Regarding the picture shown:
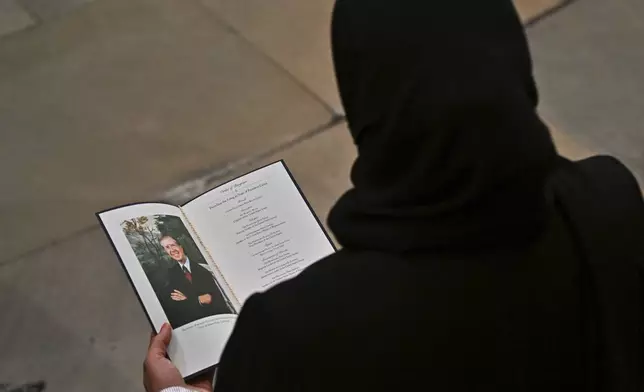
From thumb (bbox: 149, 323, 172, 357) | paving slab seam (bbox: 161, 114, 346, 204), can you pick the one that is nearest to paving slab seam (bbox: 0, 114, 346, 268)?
paving slab seam (bbox: 161, 114, 346, 204)

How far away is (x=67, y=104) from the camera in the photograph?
7.39 feet

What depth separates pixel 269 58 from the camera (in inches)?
92.2

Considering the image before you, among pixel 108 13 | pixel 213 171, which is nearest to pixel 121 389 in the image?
pixel 213 171

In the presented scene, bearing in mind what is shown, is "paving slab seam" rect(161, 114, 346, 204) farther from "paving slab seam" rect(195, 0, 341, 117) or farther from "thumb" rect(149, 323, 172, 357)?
"thumb" rect(149, 323, 172, 357)

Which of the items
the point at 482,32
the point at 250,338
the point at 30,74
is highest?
the point at 30,74

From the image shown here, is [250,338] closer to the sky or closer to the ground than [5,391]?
closer to the ground

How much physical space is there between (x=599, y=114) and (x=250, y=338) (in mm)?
1573

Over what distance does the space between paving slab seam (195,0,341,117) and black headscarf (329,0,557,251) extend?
141 centimetres

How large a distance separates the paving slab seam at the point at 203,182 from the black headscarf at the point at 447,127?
1.27m

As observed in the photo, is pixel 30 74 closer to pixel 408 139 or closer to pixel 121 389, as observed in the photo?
pixel 121 389

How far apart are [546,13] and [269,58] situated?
2.72 ft

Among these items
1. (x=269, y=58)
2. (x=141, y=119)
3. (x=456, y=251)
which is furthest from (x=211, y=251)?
(x=269, y=58)

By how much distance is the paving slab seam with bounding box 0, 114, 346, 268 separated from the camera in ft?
6.28

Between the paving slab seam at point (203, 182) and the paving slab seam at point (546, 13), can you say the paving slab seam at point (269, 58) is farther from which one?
the paving slab seam at point (546, 13)
